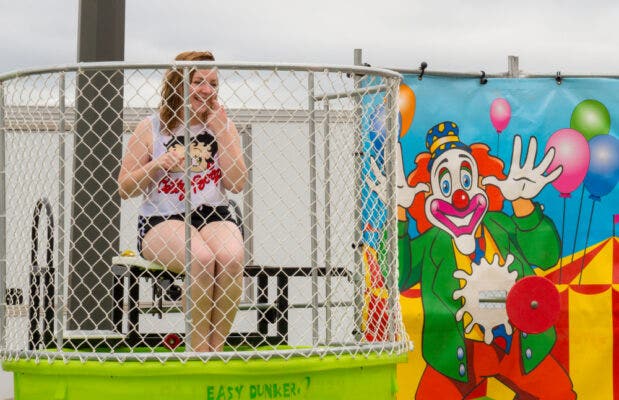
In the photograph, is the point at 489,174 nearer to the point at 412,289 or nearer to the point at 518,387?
the point at 412,289

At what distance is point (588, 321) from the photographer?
8.28m

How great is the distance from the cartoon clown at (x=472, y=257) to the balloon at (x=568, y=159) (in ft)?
0.16

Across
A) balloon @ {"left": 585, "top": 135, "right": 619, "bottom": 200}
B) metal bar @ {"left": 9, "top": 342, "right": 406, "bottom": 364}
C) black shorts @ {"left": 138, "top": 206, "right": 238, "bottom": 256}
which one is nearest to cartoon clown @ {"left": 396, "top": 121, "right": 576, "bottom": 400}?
balloon @ {"left": 585, "top": 135, "right": 619, "bottom": 200}

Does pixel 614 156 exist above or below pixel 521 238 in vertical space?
above

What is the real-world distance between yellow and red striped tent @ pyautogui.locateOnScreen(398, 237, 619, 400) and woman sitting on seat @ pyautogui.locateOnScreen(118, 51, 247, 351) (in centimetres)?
301

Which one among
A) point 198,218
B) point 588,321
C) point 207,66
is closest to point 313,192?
point 198,218

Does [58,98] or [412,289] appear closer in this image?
[58,98]

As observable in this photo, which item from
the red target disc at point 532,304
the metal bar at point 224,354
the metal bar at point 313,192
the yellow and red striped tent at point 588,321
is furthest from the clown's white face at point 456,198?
the metal bar at point 313,192

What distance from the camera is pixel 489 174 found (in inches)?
323

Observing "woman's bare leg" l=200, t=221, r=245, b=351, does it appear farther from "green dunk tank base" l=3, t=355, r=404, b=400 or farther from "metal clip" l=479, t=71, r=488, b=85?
"metal clip" l=479, t=71, r=488, b=85

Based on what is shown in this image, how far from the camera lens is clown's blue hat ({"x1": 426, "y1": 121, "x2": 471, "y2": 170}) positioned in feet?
26.7

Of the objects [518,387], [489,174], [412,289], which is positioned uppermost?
[489,174]

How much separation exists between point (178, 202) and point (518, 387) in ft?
11.2

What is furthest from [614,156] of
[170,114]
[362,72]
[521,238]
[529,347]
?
[170,114]
